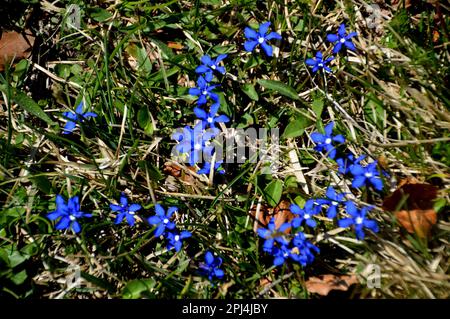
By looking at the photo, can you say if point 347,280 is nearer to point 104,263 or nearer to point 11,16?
point 104,263

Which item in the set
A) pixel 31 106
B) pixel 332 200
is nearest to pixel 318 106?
pixel 332 200

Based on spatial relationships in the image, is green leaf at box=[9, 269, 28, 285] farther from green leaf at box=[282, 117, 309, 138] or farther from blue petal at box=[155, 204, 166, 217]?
green leaf at box=[282, 117, 309, 138]

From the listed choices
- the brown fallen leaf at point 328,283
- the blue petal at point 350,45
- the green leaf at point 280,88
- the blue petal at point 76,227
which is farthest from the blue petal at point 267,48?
the blue petal at point 76,227

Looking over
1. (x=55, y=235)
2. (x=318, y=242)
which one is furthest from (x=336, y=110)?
(x=55, y=235)

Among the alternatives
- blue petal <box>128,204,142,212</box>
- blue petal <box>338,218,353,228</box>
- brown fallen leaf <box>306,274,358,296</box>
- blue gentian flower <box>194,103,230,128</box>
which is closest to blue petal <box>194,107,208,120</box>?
blue gentian flower <box>194,103,230,128</box>

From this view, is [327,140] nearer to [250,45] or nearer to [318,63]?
[318,63]

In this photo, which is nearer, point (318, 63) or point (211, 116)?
point (211, 116)
